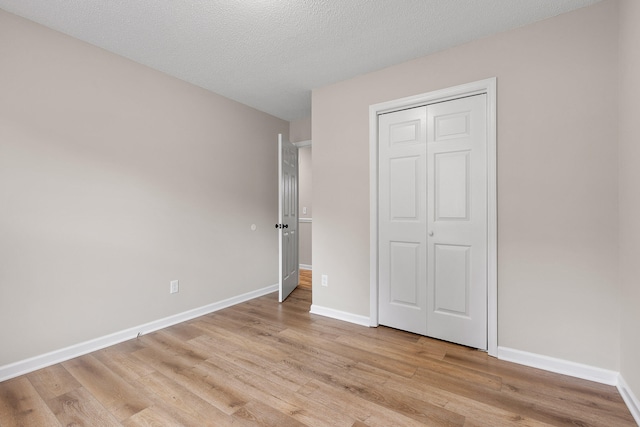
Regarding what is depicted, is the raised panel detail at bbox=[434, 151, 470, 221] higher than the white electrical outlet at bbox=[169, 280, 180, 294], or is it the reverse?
the raised panel detail at bbox=[434, 151, 470, 221]

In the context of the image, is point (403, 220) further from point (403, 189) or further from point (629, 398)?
point (629, 398)

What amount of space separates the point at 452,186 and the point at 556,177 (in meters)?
0.69

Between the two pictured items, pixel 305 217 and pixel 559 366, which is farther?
pixel 305 217

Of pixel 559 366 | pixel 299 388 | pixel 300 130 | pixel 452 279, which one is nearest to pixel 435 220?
pixel 452 279

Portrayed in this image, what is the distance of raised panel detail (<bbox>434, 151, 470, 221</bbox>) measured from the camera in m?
2.45

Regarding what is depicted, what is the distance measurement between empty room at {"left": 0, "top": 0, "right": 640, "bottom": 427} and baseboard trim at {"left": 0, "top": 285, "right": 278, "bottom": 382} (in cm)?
2

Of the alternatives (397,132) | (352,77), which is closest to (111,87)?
(352,77)

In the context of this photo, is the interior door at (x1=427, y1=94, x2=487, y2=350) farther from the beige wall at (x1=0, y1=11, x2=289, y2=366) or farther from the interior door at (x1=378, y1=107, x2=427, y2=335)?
the beige wall at (x1=0, y1=11, x2=289, y2=366)

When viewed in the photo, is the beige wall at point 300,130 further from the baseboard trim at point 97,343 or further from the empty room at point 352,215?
the baseboard trim at point 97,343

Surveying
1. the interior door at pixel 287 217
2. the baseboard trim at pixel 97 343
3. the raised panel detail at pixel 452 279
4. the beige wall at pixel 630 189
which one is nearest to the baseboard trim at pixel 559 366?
the beige wall at pixel 630 189

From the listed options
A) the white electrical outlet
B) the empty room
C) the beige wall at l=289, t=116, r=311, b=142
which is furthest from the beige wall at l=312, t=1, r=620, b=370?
the white electrical outlet

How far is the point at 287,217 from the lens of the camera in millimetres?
A: 3932

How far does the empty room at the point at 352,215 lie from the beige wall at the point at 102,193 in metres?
0.02

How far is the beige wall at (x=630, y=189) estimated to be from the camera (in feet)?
5.30
